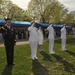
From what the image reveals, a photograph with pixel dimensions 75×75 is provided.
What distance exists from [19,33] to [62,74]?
112 feet

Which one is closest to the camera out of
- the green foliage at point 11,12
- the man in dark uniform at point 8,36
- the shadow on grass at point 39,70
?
the shadow on grass at point 39,70

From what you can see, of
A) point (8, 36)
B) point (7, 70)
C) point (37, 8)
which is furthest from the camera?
point (37, 8)

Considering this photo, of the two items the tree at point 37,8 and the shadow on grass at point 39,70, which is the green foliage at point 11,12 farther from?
the shadow on grass at point 39,70

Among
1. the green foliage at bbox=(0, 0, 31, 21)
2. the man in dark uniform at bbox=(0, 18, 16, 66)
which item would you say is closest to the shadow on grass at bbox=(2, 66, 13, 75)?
the man in dark uniform at bbox=(0, 18, 16, 66)

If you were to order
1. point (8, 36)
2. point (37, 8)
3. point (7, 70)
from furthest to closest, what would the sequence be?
point (37, 8), point (8, 36), point (7, 70)

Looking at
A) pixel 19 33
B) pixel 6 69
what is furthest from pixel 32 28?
pixel 19 33

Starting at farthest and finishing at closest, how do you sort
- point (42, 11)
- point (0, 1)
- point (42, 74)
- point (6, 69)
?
point (42, 11)
point (0, 1)
point (6, 69)
point (42, 74)

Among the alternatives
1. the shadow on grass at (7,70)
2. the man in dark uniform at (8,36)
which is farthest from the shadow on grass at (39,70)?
the man in dark uniform at (8,36)

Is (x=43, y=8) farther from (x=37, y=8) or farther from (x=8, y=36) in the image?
(x=8, y=36)

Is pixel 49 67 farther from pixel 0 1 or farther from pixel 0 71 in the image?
pixel 0 1

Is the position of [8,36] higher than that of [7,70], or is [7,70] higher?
[8,36]

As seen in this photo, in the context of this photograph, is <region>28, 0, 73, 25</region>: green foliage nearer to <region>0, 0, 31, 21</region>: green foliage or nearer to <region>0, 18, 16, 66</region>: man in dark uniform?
<region>0, 0, 31, 21</region>: green foliage

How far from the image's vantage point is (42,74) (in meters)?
9.91

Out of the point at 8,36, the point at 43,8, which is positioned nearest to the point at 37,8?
→ the point at 43,8
